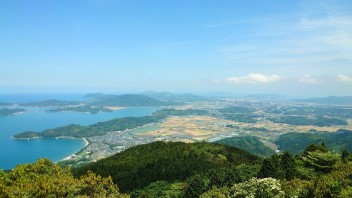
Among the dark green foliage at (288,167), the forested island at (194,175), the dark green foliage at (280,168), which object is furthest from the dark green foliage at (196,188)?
the dark green foliage at (288,167)

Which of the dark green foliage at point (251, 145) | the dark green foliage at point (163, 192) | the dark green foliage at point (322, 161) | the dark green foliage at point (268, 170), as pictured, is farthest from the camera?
the dark green foliage at point (251, 145)

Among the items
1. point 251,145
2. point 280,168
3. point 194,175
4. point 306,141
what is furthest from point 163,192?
point 306,141

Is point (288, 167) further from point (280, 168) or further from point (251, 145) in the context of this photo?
point (251, 145)

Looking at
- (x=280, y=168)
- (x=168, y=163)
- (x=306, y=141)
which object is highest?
(x=280, y=168)

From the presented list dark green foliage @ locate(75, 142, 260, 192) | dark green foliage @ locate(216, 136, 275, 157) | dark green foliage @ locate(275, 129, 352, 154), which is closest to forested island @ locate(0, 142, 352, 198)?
dark green foliage @ locate(75, 142, 260, 192)

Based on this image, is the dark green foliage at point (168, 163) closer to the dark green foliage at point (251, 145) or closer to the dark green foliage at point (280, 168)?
the dark green foliage at point (280, 168)

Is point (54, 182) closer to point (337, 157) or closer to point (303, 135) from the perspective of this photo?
point (337, 157)

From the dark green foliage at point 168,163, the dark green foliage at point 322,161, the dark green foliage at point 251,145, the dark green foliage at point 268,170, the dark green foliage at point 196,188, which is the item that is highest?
the dark green foliage at point 322,161

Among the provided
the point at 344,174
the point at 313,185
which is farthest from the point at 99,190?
the point at 344,174

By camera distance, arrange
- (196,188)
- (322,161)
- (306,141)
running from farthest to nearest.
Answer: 1. (306,141)
2. (196,188)
3. (322,161)
